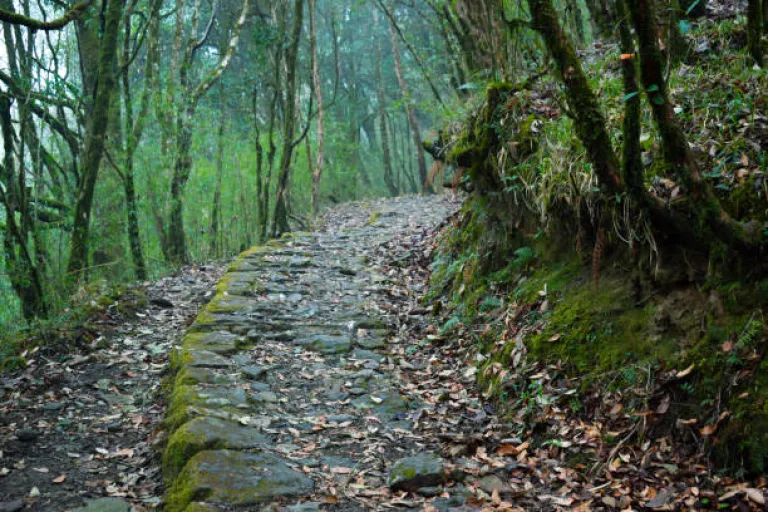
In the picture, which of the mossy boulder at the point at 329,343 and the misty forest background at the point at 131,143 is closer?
the mossy boulder at the point at 329,343

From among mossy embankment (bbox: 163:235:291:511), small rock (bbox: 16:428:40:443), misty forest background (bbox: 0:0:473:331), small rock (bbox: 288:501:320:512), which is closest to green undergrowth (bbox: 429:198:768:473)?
small rock (bbox: 288:501:320:512)

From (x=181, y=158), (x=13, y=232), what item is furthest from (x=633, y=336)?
(x=181, y=158)

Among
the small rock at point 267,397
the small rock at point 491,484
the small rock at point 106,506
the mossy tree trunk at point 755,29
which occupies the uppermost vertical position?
the mossy tree trunk at point 755,29

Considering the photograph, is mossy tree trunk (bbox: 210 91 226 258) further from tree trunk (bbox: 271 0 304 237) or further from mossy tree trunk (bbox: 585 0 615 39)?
mossy tree trunk (bbox: 585 0 615 39)

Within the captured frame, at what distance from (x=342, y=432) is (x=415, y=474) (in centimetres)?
78

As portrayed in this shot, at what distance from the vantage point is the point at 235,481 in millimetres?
3012

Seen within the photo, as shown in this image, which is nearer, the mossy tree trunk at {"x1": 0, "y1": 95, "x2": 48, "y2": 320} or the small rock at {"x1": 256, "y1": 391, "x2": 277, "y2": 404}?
the small rock at {"x1": 256, "y1": 391, "x2": 277, "y2": 404}

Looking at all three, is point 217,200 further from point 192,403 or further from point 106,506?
point 106,506

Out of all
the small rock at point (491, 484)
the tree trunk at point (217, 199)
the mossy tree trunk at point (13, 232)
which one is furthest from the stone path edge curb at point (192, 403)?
the tree trunk at point (217, 199)

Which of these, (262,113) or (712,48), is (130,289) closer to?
(712,48)

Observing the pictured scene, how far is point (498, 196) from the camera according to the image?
5.43 m

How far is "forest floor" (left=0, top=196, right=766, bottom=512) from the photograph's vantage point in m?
2.93

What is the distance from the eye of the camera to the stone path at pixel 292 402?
3062 mm

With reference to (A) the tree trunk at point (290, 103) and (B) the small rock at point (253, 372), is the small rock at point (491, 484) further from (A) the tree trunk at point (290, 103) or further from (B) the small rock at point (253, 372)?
(A) the tree trunk at point (290, 103)
